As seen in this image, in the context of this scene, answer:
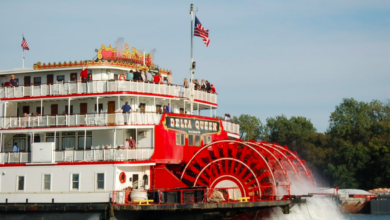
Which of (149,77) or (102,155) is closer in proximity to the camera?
(102,155)

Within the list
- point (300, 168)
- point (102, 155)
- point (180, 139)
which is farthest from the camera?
point (300, 168)

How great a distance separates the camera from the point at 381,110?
66.7 meters

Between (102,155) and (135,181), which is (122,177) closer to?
(135,181)

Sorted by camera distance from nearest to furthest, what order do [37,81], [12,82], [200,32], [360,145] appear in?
1. [12,82]
2. [37,81]
3. [200,32]
4. [360,145]

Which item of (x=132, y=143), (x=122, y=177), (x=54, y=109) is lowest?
(x=122, y=177)

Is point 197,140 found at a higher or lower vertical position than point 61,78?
lower

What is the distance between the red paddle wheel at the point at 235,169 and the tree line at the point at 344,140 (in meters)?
27.5

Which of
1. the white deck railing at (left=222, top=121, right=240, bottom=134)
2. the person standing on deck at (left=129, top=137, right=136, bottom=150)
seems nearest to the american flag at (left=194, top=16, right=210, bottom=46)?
the white deck railing at (left=222, top=121, right=240, bottom=134)

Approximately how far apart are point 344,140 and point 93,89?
41.2 meters

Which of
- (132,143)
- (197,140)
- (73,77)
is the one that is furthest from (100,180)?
(73,77)

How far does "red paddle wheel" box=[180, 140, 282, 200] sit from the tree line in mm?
27543

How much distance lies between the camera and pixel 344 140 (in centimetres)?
6284

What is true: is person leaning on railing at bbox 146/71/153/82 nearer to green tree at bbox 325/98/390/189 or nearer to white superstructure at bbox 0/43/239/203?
white superstructure at bbox 0/43/239/203

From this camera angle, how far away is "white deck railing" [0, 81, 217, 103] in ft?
85.0
